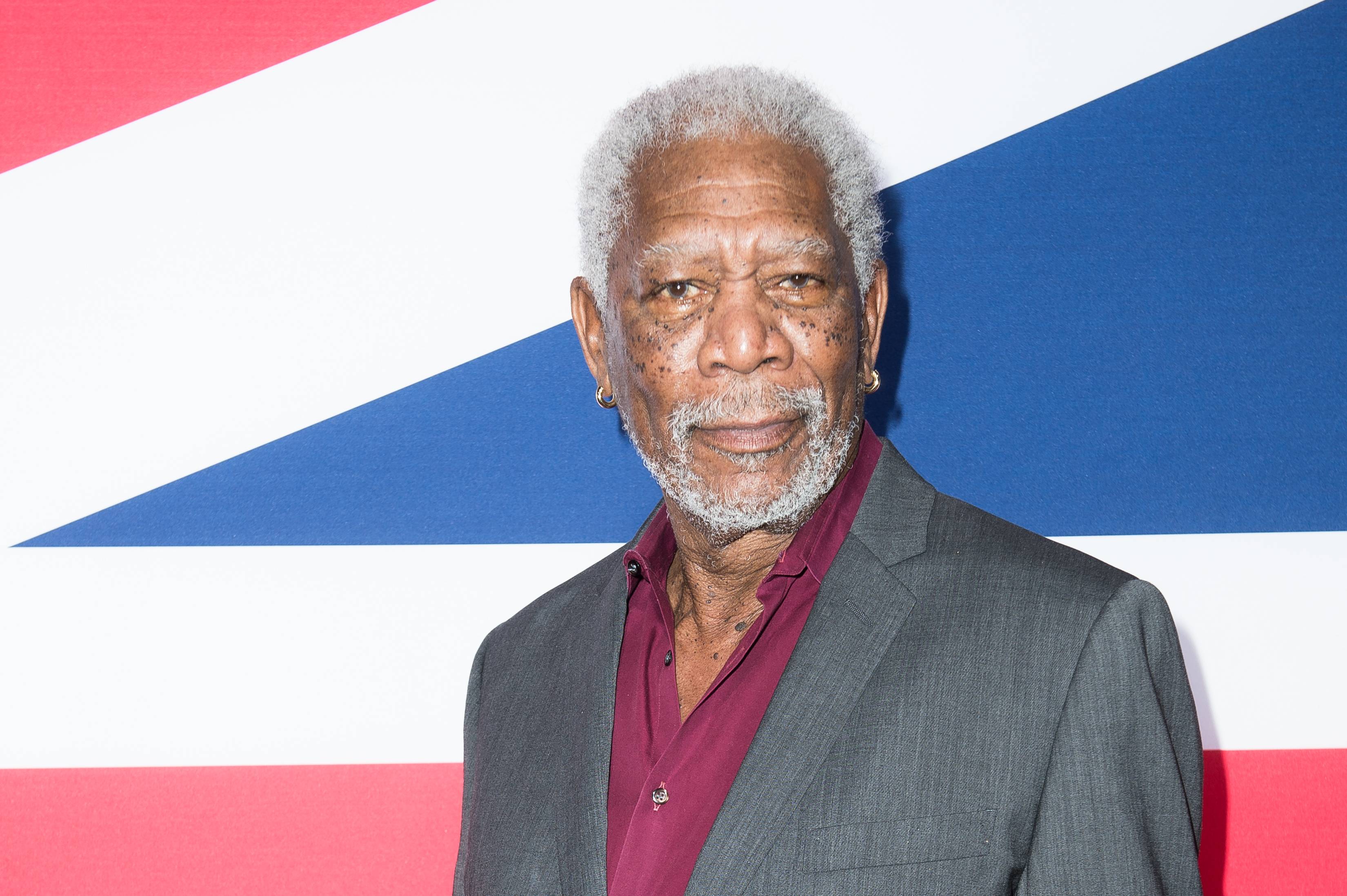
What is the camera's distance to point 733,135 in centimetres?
137

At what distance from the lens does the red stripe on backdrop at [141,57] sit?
196cm

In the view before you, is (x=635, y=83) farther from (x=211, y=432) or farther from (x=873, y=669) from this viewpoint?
(x=873, y=669)

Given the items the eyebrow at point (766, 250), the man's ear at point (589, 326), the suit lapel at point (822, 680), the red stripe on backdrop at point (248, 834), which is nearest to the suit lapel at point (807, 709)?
the suit lapel at point (822, 680)

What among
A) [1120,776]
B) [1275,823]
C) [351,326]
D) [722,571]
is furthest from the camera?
[351,326]

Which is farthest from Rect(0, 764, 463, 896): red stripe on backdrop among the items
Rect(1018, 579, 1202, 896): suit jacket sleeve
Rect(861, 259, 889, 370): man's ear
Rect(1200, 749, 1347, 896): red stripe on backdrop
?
Rect(1200, 749, 1347, 896): red stripe on backdrop

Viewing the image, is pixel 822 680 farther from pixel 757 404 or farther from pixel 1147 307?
pixel 1147 307

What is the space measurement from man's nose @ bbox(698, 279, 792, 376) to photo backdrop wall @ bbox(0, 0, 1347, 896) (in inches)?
23.8

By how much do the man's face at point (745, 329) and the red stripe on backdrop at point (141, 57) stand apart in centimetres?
92

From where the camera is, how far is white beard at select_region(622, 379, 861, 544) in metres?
1.32

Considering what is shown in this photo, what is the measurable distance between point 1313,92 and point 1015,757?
1.36 m

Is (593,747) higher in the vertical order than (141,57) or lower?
lower

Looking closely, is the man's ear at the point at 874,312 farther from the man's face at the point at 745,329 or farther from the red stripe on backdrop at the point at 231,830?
the red stripe on backdrop at the point at 231,830

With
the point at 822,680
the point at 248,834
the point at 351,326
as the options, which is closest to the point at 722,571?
the point at 822,680

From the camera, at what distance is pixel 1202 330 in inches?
73.2
